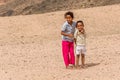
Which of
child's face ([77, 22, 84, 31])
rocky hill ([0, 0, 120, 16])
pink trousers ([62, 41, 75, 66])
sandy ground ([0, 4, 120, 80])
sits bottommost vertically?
rocky hill ([0, 0, 120, 16])

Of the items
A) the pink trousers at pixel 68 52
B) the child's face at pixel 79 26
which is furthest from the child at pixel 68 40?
the child's face at pixel 79 26

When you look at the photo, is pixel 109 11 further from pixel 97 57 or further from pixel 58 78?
pixel 58 78

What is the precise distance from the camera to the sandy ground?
1047 centimetres

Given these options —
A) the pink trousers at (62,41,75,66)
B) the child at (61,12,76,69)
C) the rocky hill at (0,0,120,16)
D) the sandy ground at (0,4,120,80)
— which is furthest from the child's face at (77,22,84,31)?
the rocky hill at (0,0,120,16)

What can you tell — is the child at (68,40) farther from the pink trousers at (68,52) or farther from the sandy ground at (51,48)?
the sandy ground at (51,48)

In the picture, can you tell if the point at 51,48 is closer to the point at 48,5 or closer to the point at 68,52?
the point at 68,52

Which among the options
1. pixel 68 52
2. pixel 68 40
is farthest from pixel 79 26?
pixel 68 52

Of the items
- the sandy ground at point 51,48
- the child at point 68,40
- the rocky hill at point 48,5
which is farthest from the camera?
the rocky hill at point 48,5

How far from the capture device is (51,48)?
15891mm

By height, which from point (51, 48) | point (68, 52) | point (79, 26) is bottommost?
point (51, 48)

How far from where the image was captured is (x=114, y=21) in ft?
74.9

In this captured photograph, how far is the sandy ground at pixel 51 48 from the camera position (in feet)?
34.3

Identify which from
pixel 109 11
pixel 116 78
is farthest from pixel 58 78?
pixel 109 11

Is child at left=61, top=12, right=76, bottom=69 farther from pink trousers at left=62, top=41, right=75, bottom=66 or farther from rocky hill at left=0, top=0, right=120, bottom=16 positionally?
rocky hill at left=0, top=0, right=120, bottom=16
